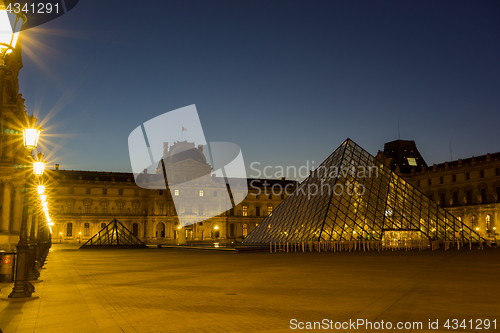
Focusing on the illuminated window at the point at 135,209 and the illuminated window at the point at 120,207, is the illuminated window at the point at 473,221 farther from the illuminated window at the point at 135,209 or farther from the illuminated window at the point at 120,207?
the illuminated window at the point at 120,207

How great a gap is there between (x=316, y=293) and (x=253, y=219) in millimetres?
75714

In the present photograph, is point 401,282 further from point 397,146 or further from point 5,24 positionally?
point 397,146

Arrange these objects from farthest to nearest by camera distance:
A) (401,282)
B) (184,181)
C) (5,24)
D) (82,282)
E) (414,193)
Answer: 1. (184,181)
2. (414,193)
3. (82,282)
4. (401,282)
5. (5,24)

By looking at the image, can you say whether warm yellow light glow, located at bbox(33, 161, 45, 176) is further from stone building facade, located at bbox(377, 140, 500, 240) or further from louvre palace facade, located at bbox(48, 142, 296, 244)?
louvre palace facade, located at bbox(48, 142, 296, 244)

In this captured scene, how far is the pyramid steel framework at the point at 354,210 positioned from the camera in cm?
3152

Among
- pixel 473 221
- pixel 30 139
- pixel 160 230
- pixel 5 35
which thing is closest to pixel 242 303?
pixel 30 139

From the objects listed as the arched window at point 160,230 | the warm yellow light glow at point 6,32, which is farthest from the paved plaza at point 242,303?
the arched window at point 160,230

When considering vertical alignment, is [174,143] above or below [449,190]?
above

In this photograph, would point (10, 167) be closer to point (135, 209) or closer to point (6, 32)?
point (6, 32)

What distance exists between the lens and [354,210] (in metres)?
32.8

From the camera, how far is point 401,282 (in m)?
11.0

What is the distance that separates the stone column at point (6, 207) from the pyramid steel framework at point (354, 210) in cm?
1805

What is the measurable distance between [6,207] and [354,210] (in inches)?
878

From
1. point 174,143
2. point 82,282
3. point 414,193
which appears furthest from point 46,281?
point 174,143
